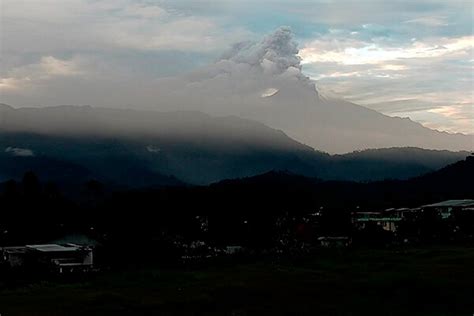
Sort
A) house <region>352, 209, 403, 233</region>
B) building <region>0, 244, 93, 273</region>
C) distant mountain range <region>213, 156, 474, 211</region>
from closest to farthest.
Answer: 1. building <region>0, 244, 93, 273</region>
2. distant mountain range <region>213, 156, 474, 211</region>
3. house <region>352, 209, 403, 233</region>

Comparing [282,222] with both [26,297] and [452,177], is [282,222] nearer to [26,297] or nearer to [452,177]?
[26,297]

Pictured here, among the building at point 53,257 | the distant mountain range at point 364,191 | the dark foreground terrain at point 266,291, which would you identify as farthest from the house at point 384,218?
the dark foreground terrain at point 266,291

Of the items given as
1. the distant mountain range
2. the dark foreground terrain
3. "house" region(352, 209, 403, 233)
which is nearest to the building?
the dark foreground terrain

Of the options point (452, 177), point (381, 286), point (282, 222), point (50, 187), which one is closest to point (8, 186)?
point (50, 187)

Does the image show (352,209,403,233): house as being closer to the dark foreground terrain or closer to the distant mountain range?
the distant mountain range

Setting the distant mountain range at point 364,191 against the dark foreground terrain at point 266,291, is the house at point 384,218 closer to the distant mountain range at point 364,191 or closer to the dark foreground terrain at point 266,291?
the distant mountain range at point 364,191

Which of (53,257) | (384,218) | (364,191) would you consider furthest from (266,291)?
(364,191)
